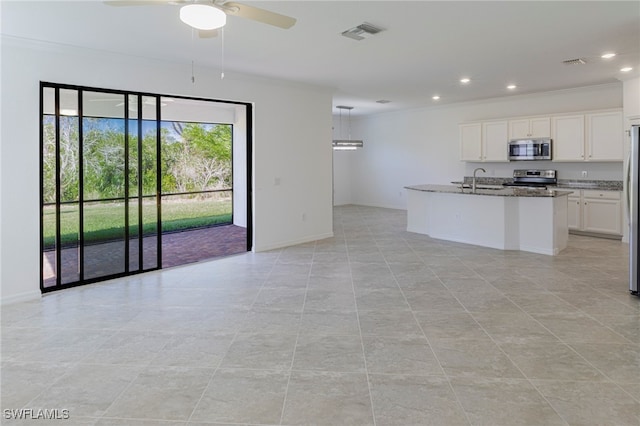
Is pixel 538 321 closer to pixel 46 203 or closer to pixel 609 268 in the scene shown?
pixel 609 268

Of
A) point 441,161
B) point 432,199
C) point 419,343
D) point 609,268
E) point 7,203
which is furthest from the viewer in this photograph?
point 441,161

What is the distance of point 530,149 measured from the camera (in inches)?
316

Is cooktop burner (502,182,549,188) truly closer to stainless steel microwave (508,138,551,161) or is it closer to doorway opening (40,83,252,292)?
stainless steel microwave (508,138,551,161)

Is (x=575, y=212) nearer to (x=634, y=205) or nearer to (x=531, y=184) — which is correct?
(x=531, y=184)

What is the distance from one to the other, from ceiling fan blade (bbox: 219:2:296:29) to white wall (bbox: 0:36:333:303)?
2.86m

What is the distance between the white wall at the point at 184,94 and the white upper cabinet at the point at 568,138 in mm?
4264

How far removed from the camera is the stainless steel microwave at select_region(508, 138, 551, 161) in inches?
309

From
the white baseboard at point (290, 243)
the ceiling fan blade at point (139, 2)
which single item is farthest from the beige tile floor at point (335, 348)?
the ceiling fan blade at point (139, 2)

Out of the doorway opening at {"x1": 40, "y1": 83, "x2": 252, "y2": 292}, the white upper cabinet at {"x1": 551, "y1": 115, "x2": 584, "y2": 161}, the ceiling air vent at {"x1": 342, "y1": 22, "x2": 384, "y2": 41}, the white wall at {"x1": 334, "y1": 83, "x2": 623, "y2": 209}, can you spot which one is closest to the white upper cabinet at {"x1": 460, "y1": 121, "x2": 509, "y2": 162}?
the white wall at {"x1": 334, "y1": 83, "x2": 623, "y2": 209}

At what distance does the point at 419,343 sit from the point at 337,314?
87cm

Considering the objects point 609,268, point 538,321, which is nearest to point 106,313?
point 538,321

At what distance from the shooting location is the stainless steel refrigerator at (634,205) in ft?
13.5

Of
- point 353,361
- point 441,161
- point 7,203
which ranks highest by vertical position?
point 441,161

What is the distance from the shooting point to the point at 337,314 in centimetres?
378
